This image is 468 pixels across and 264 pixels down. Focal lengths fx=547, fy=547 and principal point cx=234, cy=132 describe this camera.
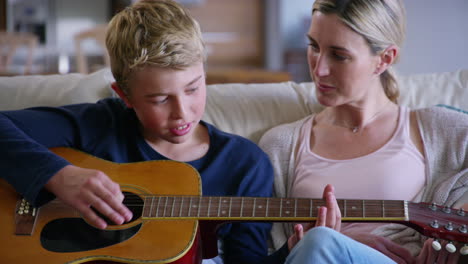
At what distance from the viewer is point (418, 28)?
4906 mm

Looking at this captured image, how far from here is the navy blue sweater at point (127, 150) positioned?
4.63ft

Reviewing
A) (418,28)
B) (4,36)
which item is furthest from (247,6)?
(4,36)

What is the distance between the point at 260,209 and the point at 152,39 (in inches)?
20.2

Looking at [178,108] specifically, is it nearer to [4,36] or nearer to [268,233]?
[268,233]

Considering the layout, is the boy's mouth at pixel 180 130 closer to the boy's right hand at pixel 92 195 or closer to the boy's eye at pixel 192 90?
the boy's eye at pixel 192 90

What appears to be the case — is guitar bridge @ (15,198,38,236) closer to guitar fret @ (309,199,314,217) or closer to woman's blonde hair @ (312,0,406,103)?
guitar fret @ (309,199,314,217)

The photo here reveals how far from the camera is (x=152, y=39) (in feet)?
4.58

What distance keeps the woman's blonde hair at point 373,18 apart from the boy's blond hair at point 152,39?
39cm

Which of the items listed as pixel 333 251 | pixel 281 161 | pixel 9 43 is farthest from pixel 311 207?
pixel 9 43

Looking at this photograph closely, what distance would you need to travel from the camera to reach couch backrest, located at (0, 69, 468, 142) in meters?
1.76

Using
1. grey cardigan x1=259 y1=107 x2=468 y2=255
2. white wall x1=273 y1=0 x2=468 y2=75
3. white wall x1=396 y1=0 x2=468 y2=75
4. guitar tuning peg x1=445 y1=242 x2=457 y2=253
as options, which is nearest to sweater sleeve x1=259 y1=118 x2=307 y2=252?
grey cardigan x1=259 y1=107 x2=468 y2=255

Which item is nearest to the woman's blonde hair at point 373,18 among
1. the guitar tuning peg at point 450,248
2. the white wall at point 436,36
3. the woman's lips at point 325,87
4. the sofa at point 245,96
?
the woman's lips at point 325,87

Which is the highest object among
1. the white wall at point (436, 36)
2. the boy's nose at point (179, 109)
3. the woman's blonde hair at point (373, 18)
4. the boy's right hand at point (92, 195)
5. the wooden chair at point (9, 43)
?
the woman's blonde hair at point (373, 18)

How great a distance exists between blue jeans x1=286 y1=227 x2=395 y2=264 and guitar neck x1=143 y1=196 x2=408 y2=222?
11 cm
